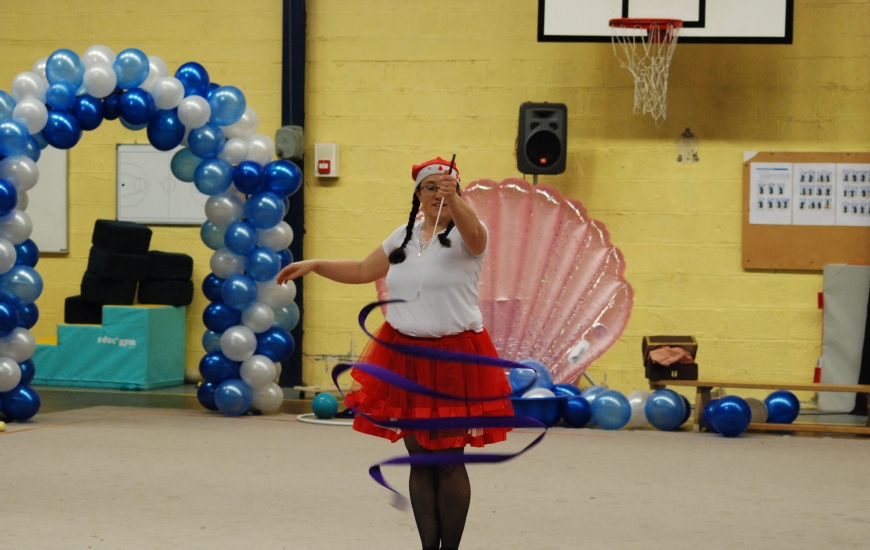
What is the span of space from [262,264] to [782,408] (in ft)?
10.1

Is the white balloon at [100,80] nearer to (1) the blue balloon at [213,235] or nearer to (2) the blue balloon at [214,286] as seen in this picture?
(1) the blue balloon at [213,235]

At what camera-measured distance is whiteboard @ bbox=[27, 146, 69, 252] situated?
7781 millimetres

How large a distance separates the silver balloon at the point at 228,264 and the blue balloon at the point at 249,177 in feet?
1.28

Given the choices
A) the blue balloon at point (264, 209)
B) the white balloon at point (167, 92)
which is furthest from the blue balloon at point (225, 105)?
the blue balloon at point (264, 209)

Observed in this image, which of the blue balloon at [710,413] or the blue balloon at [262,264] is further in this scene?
the blue balloon at [262,264]

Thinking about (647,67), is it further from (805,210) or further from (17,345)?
(17,345)

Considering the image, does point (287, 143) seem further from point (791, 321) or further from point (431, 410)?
point (431, 410)

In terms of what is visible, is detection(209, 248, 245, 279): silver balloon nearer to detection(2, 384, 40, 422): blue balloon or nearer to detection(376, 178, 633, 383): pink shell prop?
detection(376, 178, 633, 383): pink shell prop

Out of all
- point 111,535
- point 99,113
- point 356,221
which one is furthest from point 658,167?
point 111,535

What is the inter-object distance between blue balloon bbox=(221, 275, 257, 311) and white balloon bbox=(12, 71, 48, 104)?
1.42 metres

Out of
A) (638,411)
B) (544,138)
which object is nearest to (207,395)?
(638,411)

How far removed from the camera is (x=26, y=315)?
5.66 m

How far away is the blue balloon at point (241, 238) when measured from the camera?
595cm

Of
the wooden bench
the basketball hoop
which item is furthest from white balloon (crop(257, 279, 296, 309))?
the basketball hoop
